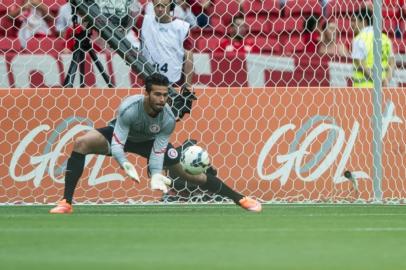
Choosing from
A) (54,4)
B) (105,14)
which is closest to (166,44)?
(105,14)

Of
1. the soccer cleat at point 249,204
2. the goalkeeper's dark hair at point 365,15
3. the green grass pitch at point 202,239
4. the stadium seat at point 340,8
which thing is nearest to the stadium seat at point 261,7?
the stadium seat at point 340,8

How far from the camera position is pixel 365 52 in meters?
13.4

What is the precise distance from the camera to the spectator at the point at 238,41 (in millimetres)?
13739

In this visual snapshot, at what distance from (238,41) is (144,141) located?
3.15m

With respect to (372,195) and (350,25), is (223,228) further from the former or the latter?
(350,25)

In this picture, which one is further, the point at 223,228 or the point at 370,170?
the point at 370,170

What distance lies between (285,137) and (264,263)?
638cm

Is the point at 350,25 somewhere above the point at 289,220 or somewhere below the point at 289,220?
above

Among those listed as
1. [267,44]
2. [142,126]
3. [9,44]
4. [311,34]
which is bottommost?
[142,126]

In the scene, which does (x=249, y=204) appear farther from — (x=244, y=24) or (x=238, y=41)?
(x=244, y=24)

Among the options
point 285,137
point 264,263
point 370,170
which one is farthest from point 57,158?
point 264,263

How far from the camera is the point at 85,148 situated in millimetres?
10836

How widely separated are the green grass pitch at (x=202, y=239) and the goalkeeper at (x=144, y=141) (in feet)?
0.74

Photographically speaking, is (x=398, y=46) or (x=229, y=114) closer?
(x=229, y=114)
